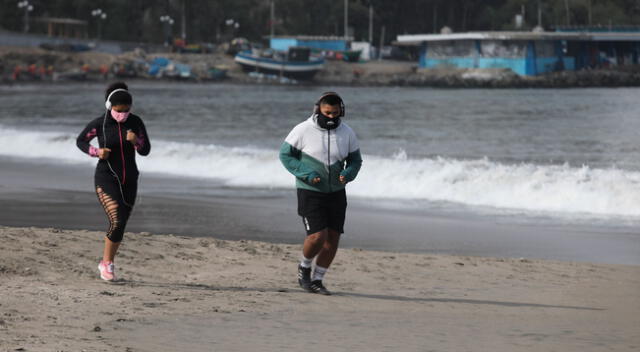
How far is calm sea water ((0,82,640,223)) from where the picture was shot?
17781mm

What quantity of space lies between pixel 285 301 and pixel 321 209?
0.75 m

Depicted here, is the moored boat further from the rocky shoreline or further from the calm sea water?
the calm sea water

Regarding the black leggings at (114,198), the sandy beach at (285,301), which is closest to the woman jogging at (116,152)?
the black leggings at (114,198)

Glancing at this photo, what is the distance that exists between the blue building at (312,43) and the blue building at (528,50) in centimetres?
965

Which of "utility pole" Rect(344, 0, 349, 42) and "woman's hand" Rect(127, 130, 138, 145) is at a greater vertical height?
"utility pole" Rect(344, 0, 349, 42)

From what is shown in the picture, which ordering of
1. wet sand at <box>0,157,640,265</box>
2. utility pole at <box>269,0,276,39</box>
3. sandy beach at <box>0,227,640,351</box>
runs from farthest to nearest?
utility pole at <box>269,0,276,39</box> < wet sand at <box>0,157,640,265</box> < sandy beach at <box>0,227,640,351</box>

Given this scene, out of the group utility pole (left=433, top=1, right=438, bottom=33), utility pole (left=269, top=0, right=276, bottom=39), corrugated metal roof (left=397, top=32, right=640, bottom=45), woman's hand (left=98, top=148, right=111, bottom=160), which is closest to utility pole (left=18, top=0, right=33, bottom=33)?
utility pole (left=269, top=0, right=276, bottom=39)

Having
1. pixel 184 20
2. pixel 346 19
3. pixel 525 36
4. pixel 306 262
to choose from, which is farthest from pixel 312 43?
pixel 306 262

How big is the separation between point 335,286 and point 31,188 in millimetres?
10097

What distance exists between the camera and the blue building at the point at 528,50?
115500 mm

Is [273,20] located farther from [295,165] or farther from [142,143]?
[295,165]

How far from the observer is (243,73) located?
120625 mm

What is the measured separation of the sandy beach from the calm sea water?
6.20 metres

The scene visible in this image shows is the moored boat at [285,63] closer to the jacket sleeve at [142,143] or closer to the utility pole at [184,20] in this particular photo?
the utility pole at [184,20]
